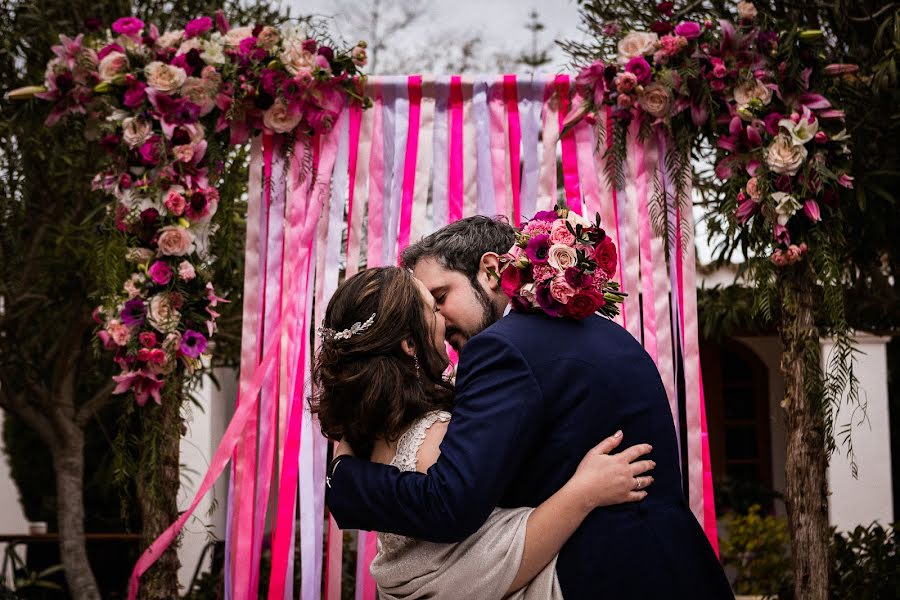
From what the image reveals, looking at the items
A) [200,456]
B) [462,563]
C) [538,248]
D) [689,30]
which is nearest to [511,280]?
[538,248]

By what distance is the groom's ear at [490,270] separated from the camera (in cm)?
262

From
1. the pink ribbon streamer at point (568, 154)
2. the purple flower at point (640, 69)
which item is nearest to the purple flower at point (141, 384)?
the pink ribbon streamer at point (568, 154)

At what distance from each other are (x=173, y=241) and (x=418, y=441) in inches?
64.9

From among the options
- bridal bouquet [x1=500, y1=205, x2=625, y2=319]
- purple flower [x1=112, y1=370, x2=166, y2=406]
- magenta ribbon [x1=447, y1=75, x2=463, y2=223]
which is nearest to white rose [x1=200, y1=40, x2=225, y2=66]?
magenta ribbon [x1=447, y1=75, x2=463, y2=223]

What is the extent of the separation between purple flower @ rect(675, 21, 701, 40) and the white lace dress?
73.6 inches

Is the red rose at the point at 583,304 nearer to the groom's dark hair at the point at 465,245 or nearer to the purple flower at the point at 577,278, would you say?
the purple flower at the point at 577,278

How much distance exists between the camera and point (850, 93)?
3.71m

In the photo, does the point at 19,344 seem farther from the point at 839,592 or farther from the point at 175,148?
the point at 839,592

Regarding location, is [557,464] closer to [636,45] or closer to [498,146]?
[498,146]

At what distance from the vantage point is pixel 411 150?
11.8ft

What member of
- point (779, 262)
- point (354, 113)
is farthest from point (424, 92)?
point (779, 262)

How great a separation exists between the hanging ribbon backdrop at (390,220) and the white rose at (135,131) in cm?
40

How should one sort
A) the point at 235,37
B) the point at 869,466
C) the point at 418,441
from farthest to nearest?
1. the point at 869,466
2. the point at 235,37
3. the point at 418,441

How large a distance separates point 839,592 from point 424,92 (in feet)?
10.1
